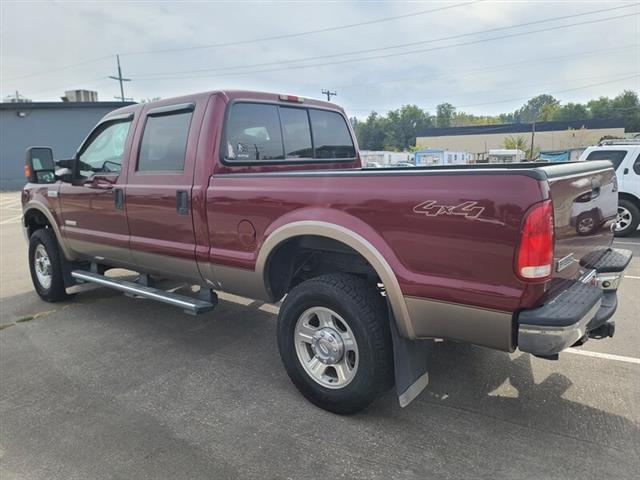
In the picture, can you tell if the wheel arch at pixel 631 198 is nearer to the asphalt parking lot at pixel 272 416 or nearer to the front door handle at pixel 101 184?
the asphalt parking lot at pixel 272 416

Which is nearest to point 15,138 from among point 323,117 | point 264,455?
point 323,117

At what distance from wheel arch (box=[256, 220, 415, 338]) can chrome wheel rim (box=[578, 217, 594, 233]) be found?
1104 mm

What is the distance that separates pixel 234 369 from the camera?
384 centimetres

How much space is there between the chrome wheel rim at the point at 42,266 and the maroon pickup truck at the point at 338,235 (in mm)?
996

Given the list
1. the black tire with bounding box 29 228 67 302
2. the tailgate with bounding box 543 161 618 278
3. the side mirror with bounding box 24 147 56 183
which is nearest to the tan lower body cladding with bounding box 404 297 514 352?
the tailgate with bounding box 543 161 618 278

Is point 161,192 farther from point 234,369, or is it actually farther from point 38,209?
point 38,209

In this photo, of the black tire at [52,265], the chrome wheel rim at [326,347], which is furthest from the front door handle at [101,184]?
the chrome wheel rim at [326,347]

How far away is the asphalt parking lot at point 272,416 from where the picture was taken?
2.60 metres

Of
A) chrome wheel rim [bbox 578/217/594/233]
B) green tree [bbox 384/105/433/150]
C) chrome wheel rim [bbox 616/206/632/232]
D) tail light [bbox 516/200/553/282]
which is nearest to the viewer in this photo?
tail light [bbox 516/200/553/282]

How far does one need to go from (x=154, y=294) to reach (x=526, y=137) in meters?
76.8

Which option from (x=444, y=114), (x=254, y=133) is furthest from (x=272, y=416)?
(x=444, y=114)

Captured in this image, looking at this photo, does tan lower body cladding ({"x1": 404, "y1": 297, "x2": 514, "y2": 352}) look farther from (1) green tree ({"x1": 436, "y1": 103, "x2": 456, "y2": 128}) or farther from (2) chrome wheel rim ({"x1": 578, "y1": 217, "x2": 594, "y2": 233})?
(1) green tree ({"x1": 436, "y1": 103, "x2": 456, "y2": 128})

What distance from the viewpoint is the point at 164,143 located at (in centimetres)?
407

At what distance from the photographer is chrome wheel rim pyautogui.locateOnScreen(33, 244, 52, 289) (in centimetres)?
566
